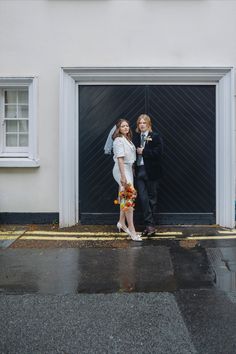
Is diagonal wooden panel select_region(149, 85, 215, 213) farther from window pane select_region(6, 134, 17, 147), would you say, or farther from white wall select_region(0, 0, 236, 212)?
window pane select_region(6, 134, 17, 147)

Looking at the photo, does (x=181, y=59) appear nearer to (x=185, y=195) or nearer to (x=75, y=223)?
(x=185, y=195)

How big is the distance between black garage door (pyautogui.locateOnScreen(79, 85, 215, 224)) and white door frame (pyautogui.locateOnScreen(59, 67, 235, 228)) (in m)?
0.12

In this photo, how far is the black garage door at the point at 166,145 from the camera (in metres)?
8.41

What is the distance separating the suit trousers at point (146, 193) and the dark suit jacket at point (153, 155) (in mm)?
121

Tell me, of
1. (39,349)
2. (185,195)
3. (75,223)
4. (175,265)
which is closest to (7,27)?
(75,223)

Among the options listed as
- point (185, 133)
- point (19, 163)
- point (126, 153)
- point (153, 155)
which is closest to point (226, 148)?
point (185, 133)

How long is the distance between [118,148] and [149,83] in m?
1.90

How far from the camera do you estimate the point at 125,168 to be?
7348mm

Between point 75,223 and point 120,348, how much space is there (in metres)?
4.92

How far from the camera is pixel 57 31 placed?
8.37m

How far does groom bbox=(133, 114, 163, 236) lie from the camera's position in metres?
7.37

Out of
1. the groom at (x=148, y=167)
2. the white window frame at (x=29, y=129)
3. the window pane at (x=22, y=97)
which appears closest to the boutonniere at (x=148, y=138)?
the groom at (x=148, y=167)

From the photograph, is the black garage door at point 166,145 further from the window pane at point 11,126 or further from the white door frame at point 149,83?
the window pane at point 11,126

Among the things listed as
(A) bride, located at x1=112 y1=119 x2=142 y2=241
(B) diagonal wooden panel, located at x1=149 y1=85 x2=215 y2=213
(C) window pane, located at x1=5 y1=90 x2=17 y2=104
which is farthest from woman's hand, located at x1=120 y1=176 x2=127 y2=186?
(C) window pane, located at x1=5 y1=90 x2=17 y2=104
